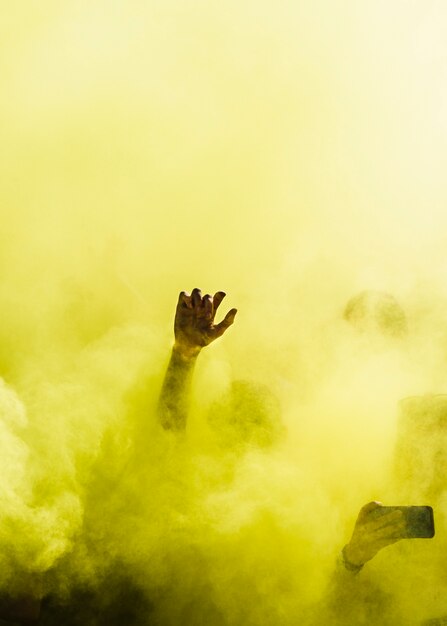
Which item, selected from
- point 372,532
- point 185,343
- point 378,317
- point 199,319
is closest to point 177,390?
point 185,343

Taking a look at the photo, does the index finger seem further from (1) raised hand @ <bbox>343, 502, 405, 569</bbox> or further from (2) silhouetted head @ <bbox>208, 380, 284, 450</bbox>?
(1) raised hand @ <bbox>343, 502, 405, 569</bbox>

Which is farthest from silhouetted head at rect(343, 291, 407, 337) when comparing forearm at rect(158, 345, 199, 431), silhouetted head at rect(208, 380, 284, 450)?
forearm at rect(158, 345, 199, 431)

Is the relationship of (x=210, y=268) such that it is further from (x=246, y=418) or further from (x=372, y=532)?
(x=372, y=532)

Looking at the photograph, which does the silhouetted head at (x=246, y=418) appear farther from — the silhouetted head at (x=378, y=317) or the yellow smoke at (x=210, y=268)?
the silhouetted head at (x=378, y=317)

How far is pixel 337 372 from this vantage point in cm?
271

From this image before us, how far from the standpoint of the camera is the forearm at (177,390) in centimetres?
186

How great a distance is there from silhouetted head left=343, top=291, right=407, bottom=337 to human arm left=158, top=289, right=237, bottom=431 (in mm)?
1253

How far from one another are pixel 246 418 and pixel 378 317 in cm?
103

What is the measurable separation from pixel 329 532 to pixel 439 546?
0.41 metres

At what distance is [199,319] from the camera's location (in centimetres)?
176

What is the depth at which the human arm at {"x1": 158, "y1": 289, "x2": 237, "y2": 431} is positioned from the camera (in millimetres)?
1753

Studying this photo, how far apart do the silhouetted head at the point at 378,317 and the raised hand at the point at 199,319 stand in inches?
49.4

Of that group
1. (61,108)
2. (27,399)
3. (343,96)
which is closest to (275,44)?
(343,96)

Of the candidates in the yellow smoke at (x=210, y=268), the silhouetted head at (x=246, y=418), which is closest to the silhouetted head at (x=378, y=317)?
the yellow smoke at (x=210, y=268)
